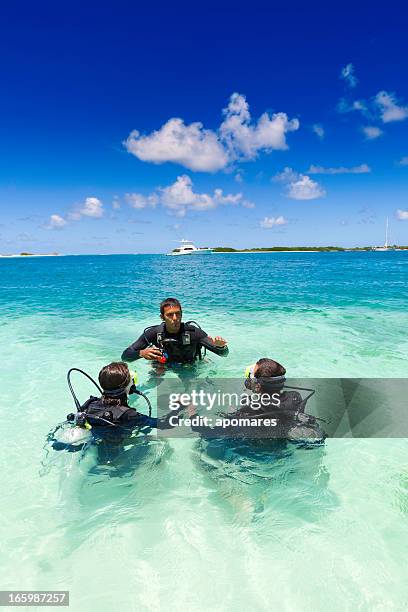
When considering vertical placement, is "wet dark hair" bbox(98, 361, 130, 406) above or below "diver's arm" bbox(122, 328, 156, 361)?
above

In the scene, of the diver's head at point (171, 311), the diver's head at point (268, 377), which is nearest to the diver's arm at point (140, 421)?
the diver's head at point (268, 377)

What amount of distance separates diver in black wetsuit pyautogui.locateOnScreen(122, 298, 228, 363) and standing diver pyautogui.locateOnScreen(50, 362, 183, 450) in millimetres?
2061

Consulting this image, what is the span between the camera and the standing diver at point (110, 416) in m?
3.59

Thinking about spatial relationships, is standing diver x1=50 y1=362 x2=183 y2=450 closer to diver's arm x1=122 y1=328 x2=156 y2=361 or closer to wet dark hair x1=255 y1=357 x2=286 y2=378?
wet dark hair x1=255 y1=357 x2=286 y2=378

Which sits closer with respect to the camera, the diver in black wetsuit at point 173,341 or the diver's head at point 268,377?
the diver's head at point 268,377

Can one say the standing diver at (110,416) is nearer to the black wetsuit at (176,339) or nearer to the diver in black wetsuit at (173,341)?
the diver in black wetsuit at (173,341)

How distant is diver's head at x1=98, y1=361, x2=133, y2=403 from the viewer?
3592 millimetres

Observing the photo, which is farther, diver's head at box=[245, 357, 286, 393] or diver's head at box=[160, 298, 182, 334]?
diver's head at box=[160, 298, 182, 334]

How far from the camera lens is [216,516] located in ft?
11.5

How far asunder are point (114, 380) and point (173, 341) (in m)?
2.84

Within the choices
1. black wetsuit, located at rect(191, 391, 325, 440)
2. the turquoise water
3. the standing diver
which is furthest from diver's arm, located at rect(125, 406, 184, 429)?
black wetsuit, located at rect(191, 391, 325, 440)

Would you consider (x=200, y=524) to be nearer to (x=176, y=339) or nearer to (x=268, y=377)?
(x=268, y=377)

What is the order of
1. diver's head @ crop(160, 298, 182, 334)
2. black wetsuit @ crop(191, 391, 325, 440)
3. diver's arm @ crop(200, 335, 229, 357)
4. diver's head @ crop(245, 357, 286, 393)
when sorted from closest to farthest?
diver's head @ crop(245, 357, 286, 393), black wetsuit @ crop(191, 391, 325, 440), diver's head @ crop(160, 298, 182, 334), diver's arm @ crop(200, 335, 229, 357)

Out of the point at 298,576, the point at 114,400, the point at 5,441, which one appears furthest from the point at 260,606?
the point at 5,441
